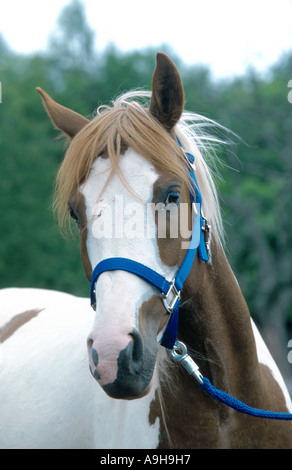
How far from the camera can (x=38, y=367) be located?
344cm

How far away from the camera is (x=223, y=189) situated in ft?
73.9

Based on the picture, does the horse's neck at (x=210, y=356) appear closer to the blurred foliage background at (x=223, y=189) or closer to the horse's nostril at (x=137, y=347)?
the horse's nostril at (x=137, y=347)

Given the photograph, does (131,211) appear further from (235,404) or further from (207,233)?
(235,404)

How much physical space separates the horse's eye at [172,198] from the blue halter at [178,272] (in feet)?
0.62

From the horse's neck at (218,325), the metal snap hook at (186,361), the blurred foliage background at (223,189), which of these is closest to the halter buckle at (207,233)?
the horse's neck at (218,325)

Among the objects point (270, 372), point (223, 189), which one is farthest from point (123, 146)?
point (223, 189)

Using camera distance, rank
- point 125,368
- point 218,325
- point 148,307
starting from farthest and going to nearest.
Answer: point 218,325
point 148,307
point 125,368

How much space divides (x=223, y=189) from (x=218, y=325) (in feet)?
66.4

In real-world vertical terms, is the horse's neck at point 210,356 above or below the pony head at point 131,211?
below

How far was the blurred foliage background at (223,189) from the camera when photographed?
663 inches

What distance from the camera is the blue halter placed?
2.16m

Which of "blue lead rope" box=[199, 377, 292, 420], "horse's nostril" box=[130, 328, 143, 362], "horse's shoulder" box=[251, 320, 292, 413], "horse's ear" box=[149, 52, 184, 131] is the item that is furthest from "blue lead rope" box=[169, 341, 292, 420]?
"horse's ear" box=[149, 52, 184, 131]
